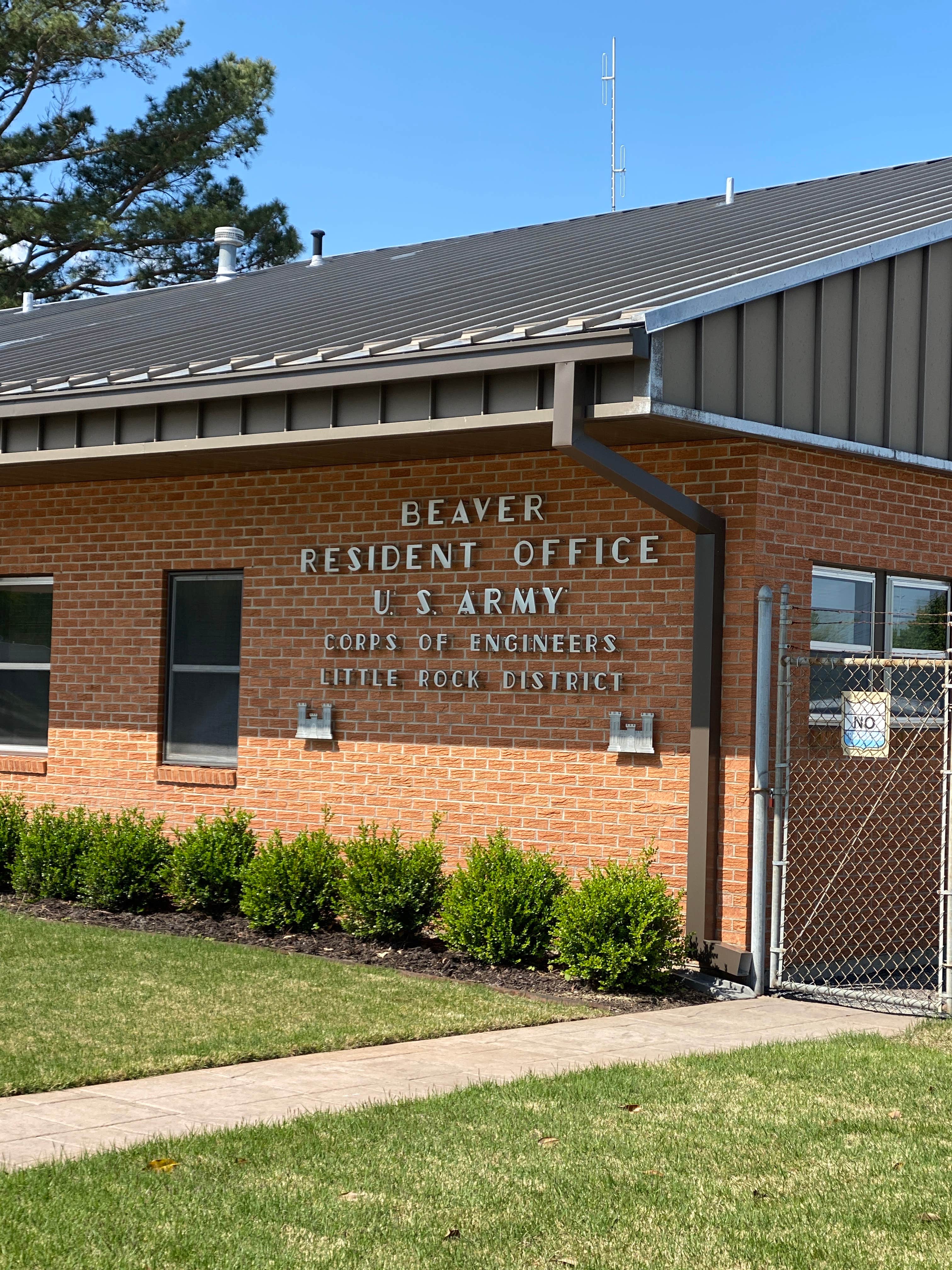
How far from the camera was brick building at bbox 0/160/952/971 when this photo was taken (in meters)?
9.30

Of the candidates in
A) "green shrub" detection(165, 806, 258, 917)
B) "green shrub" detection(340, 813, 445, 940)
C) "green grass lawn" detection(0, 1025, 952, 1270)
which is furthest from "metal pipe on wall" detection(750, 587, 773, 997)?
"green shrub" detection(165, 806, 258, 917)

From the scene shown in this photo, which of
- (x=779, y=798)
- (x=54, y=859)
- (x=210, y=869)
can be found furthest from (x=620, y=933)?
(x=54, y=859)

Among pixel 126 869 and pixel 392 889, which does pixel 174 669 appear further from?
pixel 392 889

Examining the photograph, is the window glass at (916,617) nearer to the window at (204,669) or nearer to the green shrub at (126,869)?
the window at (204,669)

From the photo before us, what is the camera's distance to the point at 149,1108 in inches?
250

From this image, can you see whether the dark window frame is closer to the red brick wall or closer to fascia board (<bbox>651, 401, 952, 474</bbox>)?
the red brick wall

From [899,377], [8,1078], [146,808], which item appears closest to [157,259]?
[146,808]

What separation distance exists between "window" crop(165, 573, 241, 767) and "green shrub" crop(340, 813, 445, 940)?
230 centimetres

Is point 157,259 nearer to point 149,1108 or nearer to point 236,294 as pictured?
point 236,294

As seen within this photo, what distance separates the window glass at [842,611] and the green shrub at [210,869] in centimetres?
431

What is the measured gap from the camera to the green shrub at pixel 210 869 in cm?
1138

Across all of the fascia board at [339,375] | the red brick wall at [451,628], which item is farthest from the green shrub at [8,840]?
the fascia board at [339,375]

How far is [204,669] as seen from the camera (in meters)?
12.7

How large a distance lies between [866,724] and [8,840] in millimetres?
6880
